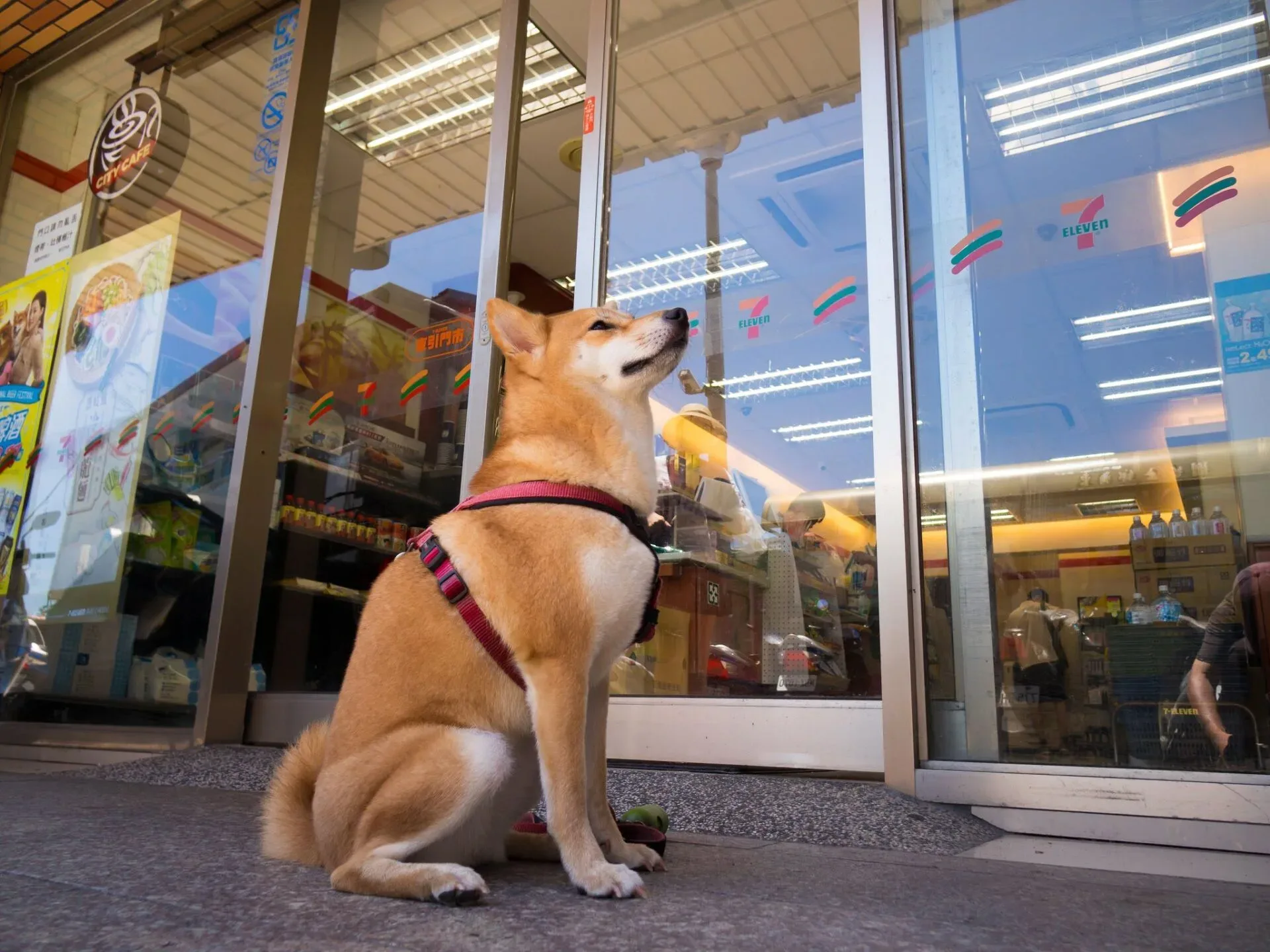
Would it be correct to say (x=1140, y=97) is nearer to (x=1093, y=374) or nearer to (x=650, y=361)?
(x=1093, y=374)

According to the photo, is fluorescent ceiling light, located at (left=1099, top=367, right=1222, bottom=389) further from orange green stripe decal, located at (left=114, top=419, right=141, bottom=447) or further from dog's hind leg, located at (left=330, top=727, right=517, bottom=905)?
orange green stripe decal, located at (left=114, top=419, right=141, bottom=447)

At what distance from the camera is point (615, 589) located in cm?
151

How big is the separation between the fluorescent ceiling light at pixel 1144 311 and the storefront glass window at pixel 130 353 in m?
3.86

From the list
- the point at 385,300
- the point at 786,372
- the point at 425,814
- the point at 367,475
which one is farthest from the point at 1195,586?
the point at 385,300

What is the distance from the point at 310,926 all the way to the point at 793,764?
1.89m

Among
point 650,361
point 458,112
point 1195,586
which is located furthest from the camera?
point 458,112

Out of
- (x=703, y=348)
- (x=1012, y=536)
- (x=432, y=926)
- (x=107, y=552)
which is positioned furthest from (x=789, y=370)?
(x=107, y=552)

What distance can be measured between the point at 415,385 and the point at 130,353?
161 cm

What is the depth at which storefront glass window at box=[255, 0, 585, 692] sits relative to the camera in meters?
4.59

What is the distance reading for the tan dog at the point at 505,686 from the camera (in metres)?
1.39

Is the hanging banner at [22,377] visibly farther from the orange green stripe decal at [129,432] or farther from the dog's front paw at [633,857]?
the dog's front paw at [633,857]

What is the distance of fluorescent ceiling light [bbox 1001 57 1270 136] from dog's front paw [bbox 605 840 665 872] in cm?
288

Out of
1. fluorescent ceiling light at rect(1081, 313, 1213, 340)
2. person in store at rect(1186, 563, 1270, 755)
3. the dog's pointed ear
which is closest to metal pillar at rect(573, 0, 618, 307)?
the dog's pointed ear

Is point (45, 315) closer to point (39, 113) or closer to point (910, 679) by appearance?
point (39, 113)
